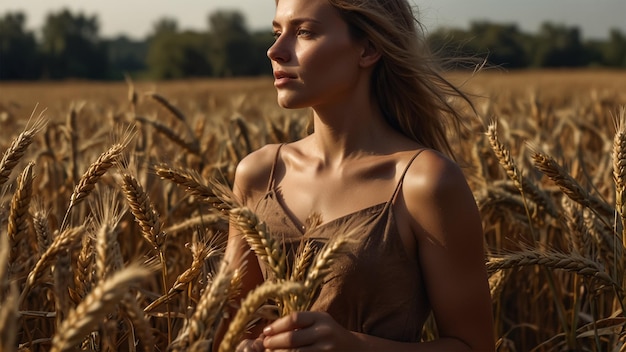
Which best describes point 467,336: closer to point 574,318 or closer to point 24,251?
point 574,318

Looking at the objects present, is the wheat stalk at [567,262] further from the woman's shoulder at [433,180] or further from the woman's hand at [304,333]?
the woman's hand at [304,333]

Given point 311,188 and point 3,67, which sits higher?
point 311,188

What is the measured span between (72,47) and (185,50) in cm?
1025

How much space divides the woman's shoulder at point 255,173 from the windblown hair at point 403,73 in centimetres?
31

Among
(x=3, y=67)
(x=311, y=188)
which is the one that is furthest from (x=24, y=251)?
(x=3, y=67)

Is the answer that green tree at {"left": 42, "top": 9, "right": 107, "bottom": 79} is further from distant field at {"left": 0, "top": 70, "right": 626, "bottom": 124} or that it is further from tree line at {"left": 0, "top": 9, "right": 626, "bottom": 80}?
distant field at {"left": 0, "top": 70, "right": 626, "bottom": 124}

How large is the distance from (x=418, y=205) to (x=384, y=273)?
160mm

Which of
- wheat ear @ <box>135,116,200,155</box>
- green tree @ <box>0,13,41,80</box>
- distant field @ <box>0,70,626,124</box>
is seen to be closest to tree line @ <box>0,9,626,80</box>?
green tree @ <box>0,13,41,80</box>

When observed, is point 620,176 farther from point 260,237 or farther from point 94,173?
point 94,173

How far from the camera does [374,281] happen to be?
5.56ft

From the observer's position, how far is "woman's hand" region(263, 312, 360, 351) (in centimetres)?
128

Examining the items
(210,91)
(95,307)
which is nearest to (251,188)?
(95,307)

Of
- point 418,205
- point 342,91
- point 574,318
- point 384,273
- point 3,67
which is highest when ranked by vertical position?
point 342,91

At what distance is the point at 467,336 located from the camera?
169 centimetres
